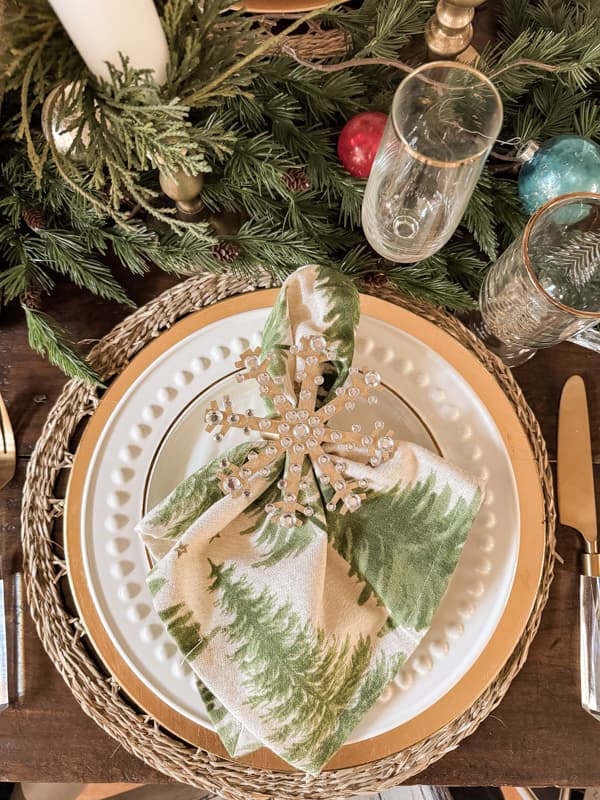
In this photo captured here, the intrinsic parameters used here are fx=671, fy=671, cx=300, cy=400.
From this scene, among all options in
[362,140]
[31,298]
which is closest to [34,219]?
[31,298]

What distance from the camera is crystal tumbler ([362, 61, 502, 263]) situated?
1.69 ft

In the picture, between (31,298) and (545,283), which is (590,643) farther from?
(31,298)

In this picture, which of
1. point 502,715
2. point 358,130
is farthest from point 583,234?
point 502,715

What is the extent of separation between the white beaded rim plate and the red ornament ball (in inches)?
4.7

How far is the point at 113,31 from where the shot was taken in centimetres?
41

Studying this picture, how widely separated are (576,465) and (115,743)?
474 millimetres

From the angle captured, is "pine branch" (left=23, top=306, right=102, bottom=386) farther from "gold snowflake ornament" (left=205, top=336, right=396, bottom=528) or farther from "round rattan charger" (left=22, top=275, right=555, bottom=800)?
"gold snowflake ornament" (left=205, top=336, right=396, bottom=528)

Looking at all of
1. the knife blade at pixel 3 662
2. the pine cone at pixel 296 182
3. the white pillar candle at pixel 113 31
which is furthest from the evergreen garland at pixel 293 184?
the knife blade at pixel 3 662

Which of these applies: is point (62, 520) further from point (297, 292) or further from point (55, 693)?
point (297, 292)

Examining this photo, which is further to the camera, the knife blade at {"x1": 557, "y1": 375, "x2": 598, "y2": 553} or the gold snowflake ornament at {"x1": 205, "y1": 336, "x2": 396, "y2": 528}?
the knife blade at {"x1": 557, "y1": 375, "x2": 598, "y2": 553}

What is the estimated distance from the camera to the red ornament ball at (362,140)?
581 mm

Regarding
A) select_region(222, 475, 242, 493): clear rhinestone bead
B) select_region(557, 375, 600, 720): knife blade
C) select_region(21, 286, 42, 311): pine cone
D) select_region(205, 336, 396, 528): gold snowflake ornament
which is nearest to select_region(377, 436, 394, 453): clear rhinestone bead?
select_region(205, 336, 396, 528): gold snowflake ornament

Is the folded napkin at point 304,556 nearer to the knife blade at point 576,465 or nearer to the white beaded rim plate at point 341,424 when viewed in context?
the white beaded rim plate at point 341,424

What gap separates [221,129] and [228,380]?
0.67 feet
